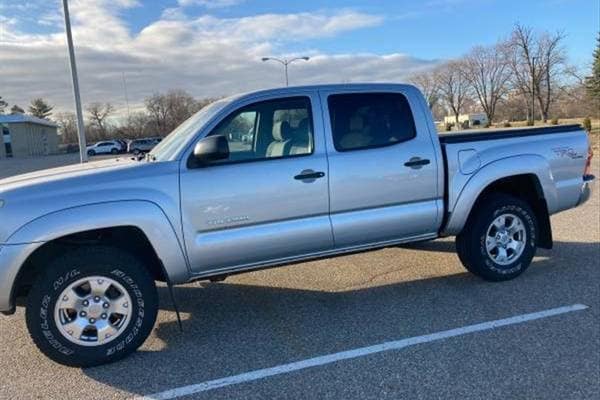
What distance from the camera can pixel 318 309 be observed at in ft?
15.9

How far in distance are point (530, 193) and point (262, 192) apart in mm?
3041

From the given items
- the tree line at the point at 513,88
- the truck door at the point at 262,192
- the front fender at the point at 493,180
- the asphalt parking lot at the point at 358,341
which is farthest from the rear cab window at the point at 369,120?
the tree line at the point at 513,88

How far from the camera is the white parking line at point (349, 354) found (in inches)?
138

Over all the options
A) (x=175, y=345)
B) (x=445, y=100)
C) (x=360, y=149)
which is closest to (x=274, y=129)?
(x=360, y=149)

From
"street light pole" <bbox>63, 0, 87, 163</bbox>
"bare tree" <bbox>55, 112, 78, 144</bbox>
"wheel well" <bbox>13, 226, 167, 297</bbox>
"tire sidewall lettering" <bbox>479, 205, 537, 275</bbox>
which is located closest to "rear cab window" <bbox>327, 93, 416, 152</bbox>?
"tire sidewall lettering" <bbox>479, 205, 537, 275</bbox>

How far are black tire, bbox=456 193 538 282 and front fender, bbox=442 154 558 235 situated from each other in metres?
0.17

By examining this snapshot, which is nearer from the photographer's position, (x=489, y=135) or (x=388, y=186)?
(x=388, y=186)

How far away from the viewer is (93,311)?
12.9 ft

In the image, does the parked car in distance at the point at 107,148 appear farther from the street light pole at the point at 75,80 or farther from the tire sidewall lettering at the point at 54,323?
the tire sidewall lettering at the point at 54,323

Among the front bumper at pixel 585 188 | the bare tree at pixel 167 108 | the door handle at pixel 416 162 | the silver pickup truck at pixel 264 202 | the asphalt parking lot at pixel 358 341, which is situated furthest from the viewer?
the bare tree at pixel 167 108

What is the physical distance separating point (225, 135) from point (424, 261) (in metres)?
3.06

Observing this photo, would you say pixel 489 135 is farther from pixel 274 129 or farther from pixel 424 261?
pixel 274 129

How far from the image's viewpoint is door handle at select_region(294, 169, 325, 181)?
4426 millimetres

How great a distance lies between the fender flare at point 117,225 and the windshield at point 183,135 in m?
0.54
